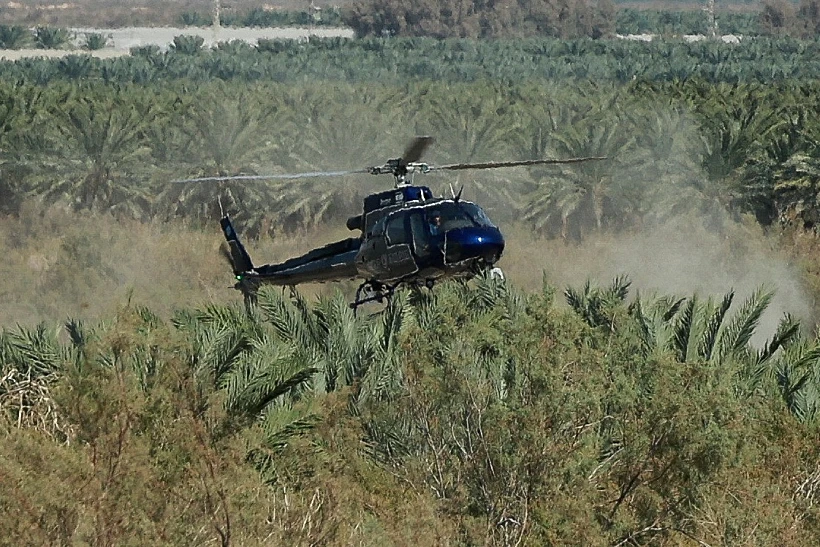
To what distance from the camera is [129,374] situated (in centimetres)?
1164

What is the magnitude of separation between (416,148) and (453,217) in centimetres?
90

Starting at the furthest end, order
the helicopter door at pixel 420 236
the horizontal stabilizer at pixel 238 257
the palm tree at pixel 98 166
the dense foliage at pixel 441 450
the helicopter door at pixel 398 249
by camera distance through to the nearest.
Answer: the palm tree at pixel 98 166 → the horizontal stabilizer at pixel 238 257 → the helicopter door at pixel 398 249 → the helicopter door at pixel 420 236 → the dense foliage at pixel 441 450

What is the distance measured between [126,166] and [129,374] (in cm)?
3109

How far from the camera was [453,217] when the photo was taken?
64.6 feet

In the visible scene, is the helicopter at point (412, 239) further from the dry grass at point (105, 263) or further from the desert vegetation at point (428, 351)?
the dry grass at point (105, 263)

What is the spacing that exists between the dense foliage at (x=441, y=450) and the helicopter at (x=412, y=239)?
13.6 ft

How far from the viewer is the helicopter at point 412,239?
63.8 feet

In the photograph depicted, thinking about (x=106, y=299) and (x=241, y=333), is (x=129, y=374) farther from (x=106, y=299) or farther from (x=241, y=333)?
(x=106, y=299)

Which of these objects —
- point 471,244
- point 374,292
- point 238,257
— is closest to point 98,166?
point 238,257

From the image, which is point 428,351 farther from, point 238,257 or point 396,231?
point 238,257

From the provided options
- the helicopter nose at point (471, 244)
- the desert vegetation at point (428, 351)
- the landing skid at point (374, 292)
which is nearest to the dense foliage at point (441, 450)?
the desert vegetation at point (428, 351)

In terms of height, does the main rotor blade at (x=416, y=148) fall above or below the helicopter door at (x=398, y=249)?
above

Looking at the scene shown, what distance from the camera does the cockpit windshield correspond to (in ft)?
64.4

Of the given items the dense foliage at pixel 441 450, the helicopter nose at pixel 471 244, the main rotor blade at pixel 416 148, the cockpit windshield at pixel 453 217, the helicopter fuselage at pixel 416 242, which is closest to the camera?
the dense foliage at pixel 441 450
